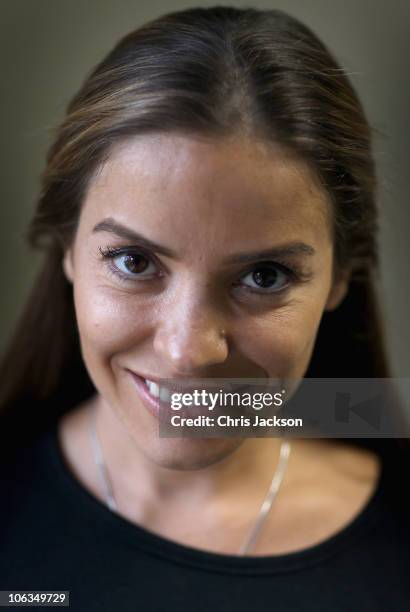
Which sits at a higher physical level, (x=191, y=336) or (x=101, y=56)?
(x=101, y=56)

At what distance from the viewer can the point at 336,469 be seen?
1.19 metres

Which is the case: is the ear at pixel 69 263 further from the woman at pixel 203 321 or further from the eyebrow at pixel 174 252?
the eyebrow at pixel 174 252

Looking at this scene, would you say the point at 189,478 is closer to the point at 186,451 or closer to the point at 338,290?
the point at 186,451

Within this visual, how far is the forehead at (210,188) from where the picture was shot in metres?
0.83

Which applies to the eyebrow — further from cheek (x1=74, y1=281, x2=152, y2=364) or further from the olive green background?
the olive green background

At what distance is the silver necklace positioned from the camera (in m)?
1.08

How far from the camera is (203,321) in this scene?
0.87 m

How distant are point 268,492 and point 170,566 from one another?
0.66 feet

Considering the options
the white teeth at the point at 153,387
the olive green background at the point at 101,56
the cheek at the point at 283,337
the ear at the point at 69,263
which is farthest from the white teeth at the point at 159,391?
the olive green background at the point at 101,56

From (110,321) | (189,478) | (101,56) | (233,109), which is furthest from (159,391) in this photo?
(101,56)

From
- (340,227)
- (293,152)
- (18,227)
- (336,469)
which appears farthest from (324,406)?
(18,227)

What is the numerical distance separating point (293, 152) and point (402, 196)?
53 centimetres

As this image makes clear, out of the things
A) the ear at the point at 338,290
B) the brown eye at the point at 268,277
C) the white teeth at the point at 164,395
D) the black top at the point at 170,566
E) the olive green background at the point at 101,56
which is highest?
the olive green background at the point at 101,56

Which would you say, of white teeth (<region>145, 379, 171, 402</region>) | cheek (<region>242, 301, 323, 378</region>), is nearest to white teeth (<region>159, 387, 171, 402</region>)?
white teeth (<region>145, 379, 171, 402</region>)
